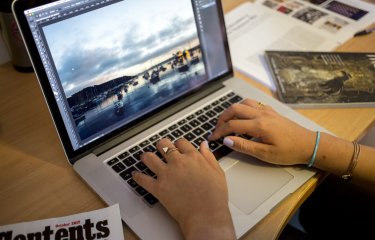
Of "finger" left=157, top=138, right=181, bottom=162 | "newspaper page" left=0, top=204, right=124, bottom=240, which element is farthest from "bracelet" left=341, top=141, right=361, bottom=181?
"newspaper page" left=0, top=204, right=124, bottom=240

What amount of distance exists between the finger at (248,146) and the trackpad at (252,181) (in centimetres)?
3

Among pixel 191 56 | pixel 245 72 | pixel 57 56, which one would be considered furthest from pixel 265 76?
pixel 57 56

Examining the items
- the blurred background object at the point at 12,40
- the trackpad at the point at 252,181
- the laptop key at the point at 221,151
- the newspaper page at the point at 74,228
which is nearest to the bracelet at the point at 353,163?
the trackpad at the point at 252,181

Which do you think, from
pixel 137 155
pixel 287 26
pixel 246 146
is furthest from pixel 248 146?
pixel 287 26

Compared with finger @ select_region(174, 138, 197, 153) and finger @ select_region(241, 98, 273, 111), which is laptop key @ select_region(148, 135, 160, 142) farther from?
finger @ select_region(241, 98, 273, 111)

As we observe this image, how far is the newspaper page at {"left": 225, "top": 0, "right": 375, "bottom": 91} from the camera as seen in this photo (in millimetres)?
1068

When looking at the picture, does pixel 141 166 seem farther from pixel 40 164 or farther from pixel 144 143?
pixel 40 164

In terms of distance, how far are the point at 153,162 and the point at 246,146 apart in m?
0.18

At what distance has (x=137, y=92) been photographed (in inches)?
31.1

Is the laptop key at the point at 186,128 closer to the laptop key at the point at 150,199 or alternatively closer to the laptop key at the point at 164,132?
the laptop key at the point at 164,132

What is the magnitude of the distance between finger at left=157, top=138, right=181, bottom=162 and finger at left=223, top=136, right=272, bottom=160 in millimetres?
107

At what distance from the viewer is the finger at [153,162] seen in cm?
68

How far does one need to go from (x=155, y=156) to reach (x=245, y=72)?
414mm

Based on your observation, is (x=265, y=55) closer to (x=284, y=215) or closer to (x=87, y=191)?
(x=284, y=215)
